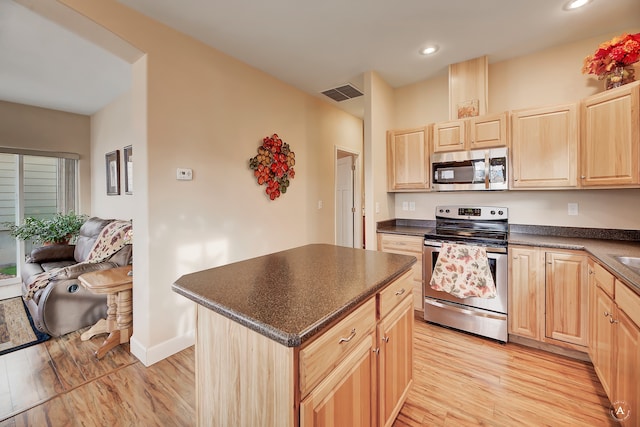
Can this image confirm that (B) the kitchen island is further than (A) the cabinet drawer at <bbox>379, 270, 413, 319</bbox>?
No

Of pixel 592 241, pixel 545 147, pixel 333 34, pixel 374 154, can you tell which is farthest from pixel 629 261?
pixel 333 34

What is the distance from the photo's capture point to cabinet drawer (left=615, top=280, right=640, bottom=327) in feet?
4.16

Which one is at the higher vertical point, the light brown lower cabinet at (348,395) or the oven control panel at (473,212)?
the oven control panel at (473,212)

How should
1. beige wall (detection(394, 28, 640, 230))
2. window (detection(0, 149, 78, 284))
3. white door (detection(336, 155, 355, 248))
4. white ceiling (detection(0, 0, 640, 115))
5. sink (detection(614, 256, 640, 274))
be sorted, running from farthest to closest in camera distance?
white door (detection(336, 155, 355, 248)) → window (detection(0, 149, 78, 284)) → beige wall (detection(394, 28, 640, 230)) → white ceiling (detection(0, 0, 640, 115)) → sink (detection(614, 256, 640, 274))

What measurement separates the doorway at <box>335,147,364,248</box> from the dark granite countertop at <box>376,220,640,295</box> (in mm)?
1759

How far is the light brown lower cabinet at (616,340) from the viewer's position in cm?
129

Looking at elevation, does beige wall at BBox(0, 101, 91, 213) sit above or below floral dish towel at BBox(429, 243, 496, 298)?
above

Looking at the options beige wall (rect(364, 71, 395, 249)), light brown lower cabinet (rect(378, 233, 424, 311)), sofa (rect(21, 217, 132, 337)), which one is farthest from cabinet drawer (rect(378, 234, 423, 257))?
sofa (rect(21, 217, 132, 337))

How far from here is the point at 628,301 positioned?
53.5 inches

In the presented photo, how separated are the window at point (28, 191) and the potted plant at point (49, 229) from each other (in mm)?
203

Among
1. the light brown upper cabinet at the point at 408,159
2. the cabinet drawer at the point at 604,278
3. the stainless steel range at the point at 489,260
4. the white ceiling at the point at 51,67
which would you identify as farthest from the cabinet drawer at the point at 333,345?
the white ceiling at the point at 51,67

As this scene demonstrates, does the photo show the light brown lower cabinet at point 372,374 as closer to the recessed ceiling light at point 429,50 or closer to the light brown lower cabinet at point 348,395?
the light brown lower cabinet at point 348,395

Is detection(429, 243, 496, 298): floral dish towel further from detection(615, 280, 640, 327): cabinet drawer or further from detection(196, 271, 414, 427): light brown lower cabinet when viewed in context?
detection(196, 271, 414, 427): light brown lower cabinet

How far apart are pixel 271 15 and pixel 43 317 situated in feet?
10.8
